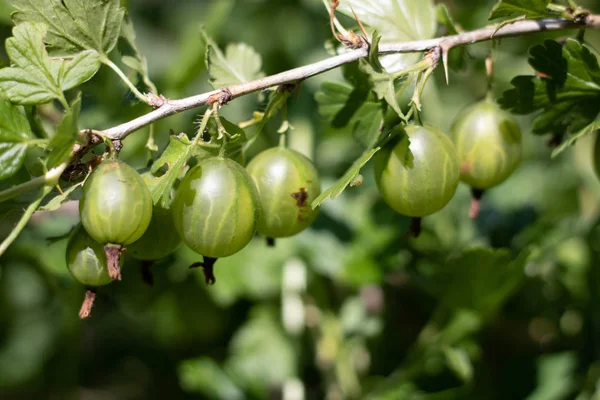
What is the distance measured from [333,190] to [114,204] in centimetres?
32

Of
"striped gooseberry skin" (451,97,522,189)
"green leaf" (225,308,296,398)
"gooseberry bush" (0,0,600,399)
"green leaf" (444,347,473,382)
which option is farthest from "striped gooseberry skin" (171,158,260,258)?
"green leaf" (225,308,296,398)

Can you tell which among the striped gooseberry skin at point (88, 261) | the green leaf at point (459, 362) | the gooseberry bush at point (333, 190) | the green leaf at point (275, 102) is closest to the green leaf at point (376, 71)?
the gooseberry bush at point (333, 190)

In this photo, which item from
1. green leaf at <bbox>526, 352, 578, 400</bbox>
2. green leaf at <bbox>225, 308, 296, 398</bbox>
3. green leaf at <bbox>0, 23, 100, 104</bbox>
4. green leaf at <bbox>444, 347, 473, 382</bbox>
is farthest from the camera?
green leaf at <bbox>225, 308, 296, 398</bbox>

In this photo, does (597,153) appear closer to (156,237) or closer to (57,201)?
(156,237)

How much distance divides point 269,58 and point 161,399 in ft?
4.08

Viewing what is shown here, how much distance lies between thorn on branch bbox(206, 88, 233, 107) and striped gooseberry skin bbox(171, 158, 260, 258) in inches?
3.6

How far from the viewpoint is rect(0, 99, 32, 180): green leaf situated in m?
0.96

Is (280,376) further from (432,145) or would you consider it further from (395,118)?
(432,145)

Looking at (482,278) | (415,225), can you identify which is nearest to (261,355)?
(482,278)

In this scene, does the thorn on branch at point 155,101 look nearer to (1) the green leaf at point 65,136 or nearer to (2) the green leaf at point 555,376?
(1) the green leaf at point 65,136

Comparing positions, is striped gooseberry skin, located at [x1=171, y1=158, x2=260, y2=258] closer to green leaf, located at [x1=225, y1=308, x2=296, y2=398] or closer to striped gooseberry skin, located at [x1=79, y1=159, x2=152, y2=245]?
striped gooseberry skin, located at [x1=79, y1=159, x2=152, y2=245]

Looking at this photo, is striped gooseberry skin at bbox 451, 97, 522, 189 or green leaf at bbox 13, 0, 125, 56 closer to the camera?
green leaf at bbox 13, 0, 125, 56

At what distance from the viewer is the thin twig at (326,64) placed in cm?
99

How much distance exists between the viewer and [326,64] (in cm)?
103
